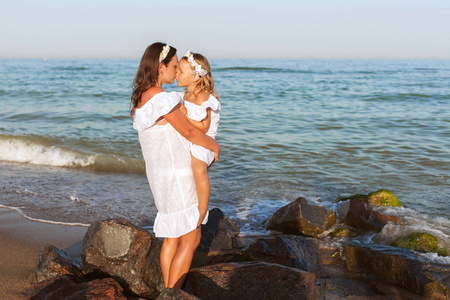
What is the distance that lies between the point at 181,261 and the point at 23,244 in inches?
98.5

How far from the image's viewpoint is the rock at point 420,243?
5168 mm

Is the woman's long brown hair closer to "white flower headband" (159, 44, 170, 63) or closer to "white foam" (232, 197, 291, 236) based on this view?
"white flower headband" (159, 44, 170, 63)

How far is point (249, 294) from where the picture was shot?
330 cm

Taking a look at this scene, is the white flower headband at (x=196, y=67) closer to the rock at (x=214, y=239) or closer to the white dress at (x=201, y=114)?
the white dress at (x=201, y=114)

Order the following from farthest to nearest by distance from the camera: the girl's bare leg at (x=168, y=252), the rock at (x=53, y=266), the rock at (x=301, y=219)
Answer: the rock at (x=301, y=219) → the rock at (x=53, y=266) → the girl's bare leg at (x=168, y=252)

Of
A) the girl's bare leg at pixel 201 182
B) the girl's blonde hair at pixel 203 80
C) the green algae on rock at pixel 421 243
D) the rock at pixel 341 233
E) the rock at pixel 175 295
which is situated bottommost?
the rock at pixel 341 233

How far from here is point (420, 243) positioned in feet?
17.1

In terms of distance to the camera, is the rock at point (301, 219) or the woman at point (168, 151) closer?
the woman at point (168, 151)

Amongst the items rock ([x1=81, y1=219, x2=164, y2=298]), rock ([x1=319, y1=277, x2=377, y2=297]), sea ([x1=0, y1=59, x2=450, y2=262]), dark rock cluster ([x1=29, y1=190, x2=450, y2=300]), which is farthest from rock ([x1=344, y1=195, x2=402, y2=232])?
rock ([x1=81, y1=219, x2=164, y2=298])

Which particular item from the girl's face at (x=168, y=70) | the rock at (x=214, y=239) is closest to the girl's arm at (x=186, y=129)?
the girl's face at (x=168, y=70)

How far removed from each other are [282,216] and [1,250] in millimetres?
3221

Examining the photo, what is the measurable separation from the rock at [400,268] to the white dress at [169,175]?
6.96ft

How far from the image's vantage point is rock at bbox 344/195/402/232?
5.96m

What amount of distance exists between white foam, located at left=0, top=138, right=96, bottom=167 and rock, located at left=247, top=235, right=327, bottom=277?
6.05m
